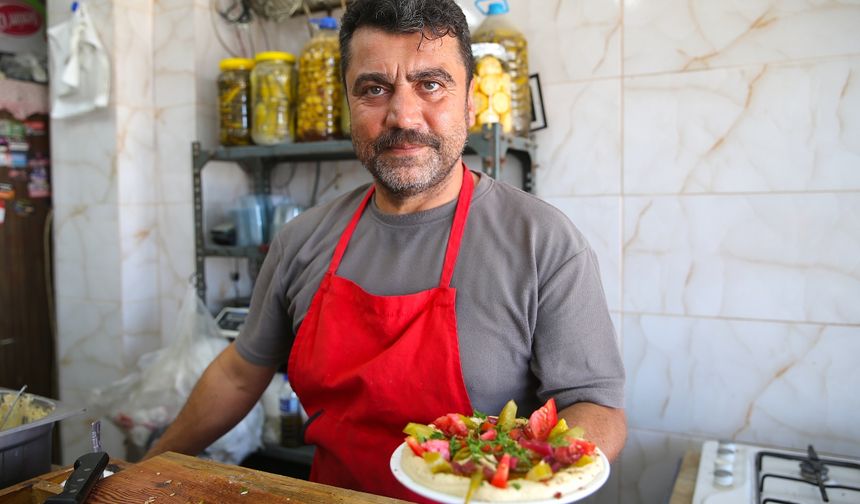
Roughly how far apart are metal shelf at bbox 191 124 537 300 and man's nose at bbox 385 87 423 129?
0.48 m

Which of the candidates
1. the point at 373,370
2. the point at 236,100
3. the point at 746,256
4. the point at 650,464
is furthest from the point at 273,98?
the point at 650,464

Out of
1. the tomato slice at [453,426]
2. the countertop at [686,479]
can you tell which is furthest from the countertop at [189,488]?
the countertop at [686,479]

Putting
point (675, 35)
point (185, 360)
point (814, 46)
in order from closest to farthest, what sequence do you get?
point (814, 46) < point (675, 35) < point (185, 360)

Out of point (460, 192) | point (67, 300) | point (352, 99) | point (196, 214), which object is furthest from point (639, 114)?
point (67, 300)

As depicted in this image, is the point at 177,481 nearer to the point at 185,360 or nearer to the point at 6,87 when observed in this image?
the point at 185,360

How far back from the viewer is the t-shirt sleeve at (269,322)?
1.40 meters

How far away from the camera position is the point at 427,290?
1201 millimetres

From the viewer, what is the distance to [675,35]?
1765 mm

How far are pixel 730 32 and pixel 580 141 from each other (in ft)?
1.53

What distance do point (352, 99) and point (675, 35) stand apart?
983 millimetres

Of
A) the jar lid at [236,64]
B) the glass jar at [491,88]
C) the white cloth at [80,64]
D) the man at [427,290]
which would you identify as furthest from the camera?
the white cloth at [80,64]

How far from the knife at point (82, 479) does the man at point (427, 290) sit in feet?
1.24

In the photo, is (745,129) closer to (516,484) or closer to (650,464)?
(650,464)

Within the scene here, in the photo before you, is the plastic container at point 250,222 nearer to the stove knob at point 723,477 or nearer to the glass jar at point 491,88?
the glass jar at point 491,88
